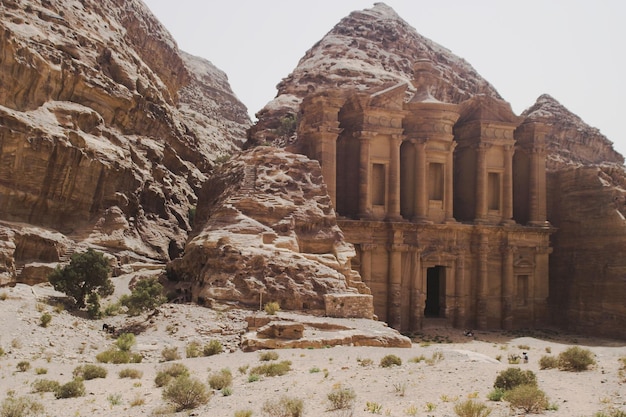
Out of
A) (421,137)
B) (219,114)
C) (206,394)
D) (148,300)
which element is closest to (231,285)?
(148,300)

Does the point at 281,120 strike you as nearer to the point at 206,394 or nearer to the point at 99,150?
the point at 99,150

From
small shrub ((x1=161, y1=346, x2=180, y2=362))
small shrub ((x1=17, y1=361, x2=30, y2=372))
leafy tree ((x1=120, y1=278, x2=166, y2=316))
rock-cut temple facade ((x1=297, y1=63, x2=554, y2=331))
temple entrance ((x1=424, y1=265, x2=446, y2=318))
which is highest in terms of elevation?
rock-cut temple facade ((x1=297, y1=63, x2=554, y2=331))

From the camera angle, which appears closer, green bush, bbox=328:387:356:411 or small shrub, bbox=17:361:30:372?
green bush, bbox=328:387:356:411

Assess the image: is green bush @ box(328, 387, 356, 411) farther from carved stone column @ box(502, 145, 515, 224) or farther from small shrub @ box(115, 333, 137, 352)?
carved stone column @ box(502, 145, 515, 224)

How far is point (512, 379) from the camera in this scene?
12.7 metres

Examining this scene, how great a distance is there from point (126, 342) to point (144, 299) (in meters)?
4.01

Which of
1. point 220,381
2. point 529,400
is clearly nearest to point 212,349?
point 220,381

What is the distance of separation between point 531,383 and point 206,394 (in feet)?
24.1

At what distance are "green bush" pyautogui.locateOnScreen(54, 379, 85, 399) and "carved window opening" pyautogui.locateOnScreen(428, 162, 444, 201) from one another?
2780cm

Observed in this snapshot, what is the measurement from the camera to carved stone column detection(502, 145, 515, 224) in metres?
39.6

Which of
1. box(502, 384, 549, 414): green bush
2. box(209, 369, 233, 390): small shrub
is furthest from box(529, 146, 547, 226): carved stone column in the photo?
box(502, 384, 549, 414): green bush

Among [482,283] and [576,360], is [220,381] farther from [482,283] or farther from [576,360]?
[482,283]

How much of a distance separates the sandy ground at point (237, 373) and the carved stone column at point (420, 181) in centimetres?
1791

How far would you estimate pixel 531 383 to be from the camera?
12695mm
